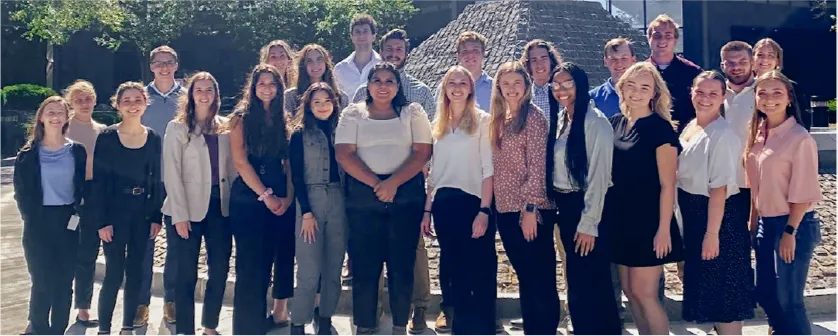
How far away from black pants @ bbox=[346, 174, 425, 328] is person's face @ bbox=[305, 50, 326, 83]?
110 centimetres

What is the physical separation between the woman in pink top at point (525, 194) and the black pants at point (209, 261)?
69.5 inches

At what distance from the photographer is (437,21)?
34281 millimetres

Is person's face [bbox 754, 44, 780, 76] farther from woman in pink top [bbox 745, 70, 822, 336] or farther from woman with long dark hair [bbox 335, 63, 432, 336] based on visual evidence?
woman with long dark hair [bbox 335, 63, 432, 336]

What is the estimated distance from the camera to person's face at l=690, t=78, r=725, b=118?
412cm

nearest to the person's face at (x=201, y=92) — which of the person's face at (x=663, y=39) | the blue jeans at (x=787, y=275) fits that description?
the person's face at (x=663, y=39)

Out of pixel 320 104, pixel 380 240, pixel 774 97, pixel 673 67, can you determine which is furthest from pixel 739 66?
pixel 320 104

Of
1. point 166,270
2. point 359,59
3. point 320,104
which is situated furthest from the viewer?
point 359,59

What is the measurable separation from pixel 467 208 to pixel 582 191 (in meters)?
0.70

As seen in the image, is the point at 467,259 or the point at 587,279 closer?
the point at 587,279

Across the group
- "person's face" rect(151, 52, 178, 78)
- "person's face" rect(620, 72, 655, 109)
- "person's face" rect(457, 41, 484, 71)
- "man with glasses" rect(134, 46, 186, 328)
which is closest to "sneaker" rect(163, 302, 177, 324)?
"man with glasses" rect(134, 46, 186, 328)

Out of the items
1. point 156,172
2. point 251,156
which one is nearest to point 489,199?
point 251,156

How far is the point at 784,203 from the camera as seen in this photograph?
410 centimetres

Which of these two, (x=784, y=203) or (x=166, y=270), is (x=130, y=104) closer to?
(x=166, y=270)

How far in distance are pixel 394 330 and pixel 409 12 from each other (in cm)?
2863
